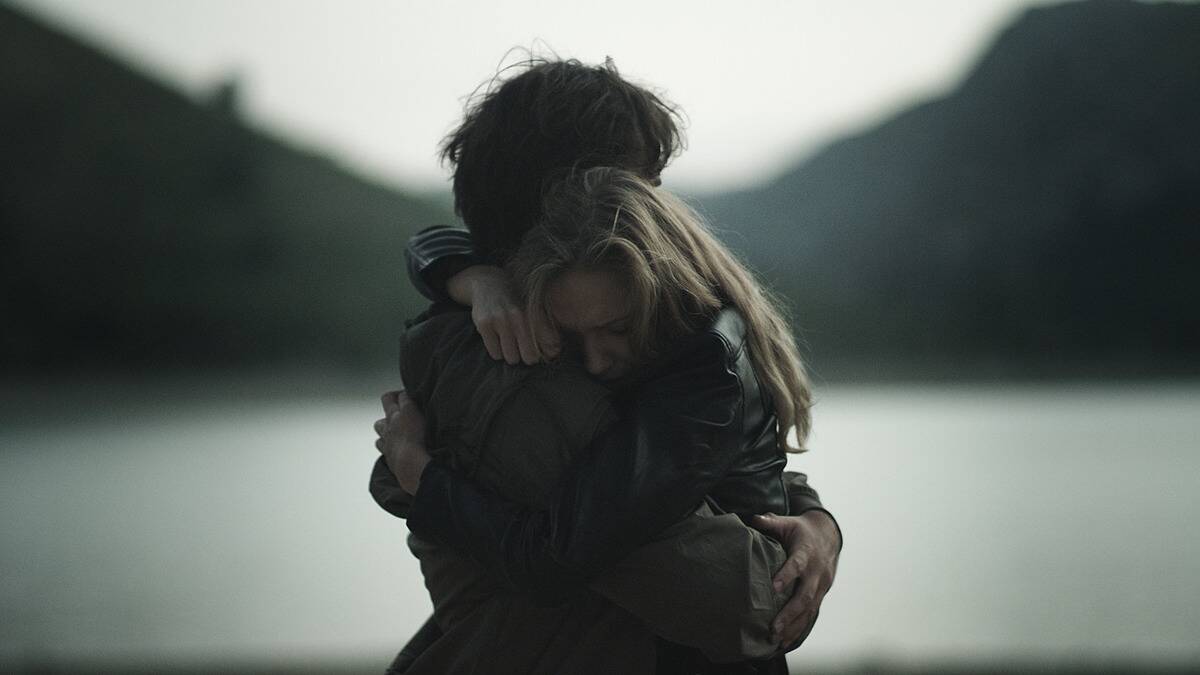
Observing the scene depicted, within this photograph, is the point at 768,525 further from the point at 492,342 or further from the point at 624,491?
the point at 492,342

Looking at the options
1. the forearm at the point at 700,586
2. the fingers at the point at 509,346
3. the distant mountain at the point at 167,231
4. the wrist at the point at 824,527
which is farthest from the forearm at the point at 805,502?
the distant mountain at the point at 167,231

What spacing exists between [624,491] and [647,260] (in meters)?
0.28

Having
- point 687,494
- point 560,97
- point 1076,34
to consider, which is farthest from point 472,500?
point 1076,34

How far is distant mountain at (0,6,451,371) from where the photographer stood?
4209cm

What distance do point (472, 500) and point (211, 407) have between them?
45.1m

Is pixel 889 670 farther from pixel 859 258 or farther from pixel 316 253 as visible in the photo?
pixel 859 258

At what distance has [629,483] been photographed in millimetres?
1110

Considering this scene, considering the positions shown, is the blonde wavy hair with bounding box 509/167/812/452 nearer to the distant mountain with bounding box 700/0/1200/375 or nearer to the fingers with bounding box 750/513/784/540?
the fingers with bounding box 750/513/784/540

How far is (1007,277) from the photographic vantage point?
59.5 m

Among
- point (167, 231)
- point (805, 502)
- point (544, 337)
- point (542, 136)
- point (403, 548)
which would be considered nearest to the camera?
point (544, 337)

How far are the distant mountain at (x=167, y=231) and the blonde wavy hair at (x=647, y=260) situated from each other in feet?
124

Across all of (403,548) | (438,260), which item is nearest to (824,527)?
(438,260)

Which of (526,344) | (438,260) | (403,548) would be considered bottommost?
(526,344)

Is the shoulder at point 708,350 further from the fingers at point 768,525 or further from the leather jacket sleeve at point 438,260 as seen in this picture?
the leather jacket sleeve at point 438,260
